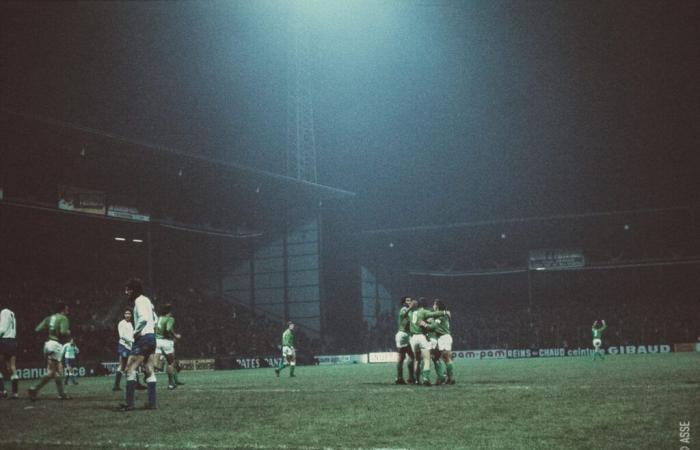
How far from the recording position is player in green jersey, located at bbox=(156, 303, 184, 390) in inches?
791

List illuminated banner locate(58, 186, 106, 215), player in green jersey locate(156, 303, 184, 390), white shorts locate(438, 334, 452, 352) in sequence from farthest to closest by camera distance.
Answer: illuminated banner locate(58, 186, 106, 215)
player in green jersey locate(156, 303, 184, 390)
white shorts locate(438, 334, 452, 352)

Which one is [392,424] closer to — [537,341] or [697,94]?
[697,94]

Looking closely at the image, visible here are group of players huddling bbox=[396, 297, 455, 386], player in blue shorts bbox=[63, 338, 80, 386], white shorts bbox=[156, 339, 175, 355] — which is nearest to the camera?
group of players huddling bbox=[396, 297, 455, 386]

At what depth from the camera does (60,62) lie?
32.3 metres

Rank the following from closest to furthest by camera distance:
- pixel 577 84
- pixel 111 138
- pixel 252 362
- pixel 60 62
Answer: pixel 60 62, pixel 111 138, pixel 577 84, pixel 252 362

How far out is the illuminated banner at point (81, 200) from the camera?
37.9m

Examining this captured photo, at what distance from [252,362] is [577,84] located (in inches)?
1040

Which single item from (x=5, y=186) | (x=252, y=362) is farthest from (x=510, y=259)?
(x=5, y=186)

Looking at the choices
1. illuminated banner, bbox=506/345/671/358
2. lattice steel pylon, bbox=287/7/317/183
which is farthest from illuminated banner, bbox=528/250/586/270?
lattice steel pylon, bbox=287/7/317/183

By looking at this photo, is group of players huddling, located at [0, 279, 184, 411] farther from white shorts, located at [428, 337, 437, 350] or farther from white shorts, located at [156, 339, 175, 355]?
white shorts, located at [428, 337, 437, 350]

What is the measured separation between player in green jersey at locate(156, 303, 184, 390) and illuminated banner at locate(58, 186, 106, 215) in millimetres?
19958

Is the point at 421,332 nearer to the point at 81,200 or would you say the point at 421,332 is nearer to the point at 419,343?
the point at 419,343

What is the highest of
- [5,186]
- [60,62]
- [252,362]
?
[60,62]

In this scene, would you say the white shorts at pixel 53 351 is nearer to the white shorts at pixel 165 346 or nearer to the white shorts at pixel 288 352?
the white shorts at pixel 165 346
